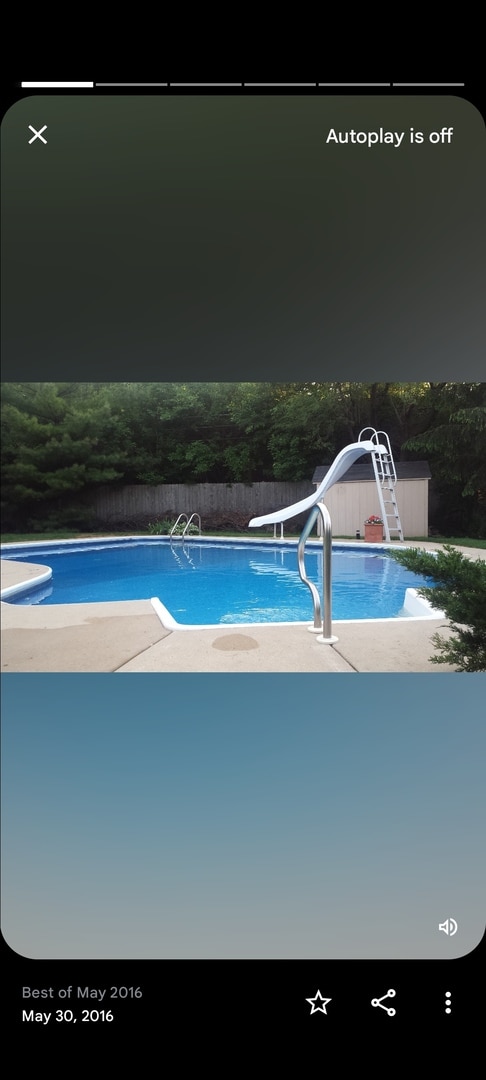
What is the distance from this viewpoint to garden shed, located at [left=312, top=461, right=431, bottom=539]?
4516 millimetres

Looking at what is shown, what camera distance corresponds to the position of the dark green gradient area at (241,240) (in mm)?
1521

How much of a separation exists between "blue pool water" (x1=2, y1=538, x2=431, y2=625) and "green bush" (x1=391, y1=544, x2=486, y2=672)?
2162mm

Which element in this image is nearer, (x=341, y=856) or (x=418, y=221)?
(x=341, y=856)

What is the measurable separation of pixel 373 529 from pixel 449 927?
542 centimetres

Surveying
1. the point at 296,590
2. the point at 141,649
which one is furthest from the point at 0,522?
the point at 296,590

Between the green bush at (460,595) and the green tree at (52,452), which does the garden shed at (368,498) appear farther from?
the green tree at (52,452)

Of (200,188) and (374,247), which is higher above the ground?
(200,188)

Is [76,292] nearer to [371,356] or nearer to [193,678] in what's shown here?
[371,356]

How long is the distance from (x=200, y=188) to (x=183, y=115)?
17cm

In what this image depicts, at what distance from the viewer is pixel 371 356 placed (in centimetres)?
164

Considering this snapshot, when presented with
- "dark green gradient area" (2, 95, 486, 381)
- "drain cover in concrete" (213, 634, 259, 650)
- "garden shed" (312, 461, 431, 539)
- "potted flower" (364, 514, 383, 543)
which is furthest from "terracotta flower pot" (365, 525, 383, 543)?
"dark green gradient area" (2, 95, 486, 381)

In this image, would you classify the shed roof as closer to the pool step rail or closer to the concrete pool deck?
the concrete pool deck

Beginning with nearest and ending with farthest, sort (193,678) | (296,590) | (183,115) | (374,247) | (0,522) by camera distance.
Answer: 1. (183,115)
2. (374,247)
3. (193,678)
4. (0,522)
5. (296,590)
